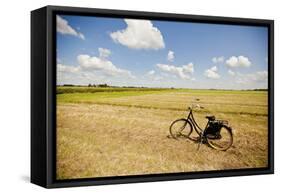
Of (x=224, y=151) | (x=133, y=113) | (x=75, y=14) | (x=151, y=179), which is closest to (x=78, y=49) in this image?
(x=75, y=14)

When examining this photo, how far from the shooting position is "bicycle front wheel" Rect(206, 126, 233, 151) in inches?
348

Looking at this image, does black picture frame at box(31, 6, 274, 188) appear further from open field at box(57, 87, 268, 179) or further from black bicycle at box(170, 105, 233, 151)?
black bicycle at box(170, 105, 233, 151)

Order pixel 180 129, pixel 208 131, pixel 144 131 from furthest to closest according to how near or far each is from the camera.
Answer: pixel 208 131
pixel 180 129
pixel 144 131

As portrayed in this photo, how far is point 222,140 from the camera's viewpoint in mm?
8914

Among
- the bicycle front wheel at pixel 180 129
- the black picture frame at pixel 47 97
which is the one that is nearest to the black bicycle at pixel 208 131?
the bicycle front wheel at pixel 180 129

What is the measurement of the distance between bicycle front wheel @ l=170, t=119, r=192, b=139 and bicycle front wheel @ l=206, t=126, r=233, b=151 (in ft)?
0.96

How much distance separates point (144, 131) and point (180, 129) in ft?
1.58

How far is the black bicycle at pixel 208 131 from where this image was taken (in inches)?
340

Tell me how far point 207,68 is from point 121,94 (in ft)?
4.07

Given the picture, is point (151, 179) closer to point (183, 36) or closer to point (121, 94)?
point (121, 94)

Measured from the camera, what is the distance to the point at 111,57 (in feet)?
26.9

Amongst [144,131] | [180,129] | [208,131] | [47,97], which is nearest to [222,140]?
[208,131]

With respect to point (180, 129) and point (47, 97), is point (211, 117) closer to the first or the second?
point (180, 129)

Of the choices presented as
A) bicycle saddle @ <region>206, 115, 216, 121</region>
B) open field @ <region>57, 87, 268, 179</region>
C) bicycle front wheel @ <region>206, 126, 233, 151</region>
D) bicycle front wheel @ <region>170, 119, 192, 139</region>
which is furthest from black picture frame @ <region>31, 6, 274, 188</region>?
bicycle saddle @ <region>206, 115, 216, 121</region>
